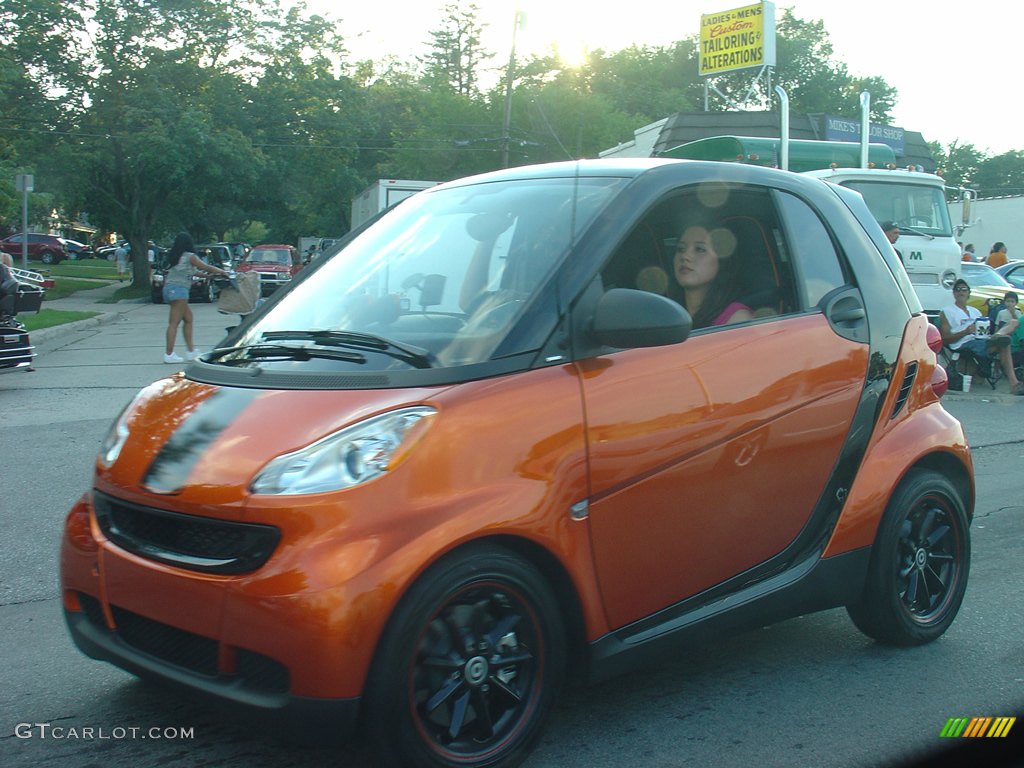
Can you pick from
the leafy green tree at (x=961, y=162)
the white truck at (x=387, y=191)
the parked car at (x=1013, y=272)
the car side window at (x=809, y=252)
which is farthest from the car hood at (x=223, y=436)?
the leafy green tree at (x=961, y=162)

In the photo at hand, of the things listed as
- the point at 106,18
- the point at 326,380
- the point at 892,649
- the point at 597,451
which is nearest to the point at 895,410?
the point at 892,649

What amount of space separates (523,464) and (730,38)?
47.9m

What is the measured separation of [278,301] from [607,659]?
1.78 m

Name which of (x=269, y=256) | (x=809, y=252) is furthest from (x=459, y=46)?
(x=809, y=252)

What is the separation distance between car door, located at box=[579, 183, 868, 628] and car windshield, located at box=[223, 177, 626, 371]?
1.11 ft

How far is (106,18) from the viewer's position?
126ft

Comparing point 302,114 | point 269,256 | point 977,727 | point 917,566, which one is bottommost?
point 977,727

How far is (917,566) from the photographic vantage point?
4242 mm

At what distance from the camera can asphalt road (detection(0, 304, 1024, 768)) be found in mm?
3244

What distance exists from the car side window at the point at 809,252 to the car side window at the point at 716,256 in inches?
1.8

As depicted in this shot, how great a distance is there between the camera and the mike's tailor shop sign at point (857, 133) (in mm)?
18922

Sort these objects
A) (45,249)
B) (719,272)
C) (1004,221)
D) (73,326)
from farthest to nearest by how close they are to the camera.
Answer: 1. (45,249)
2. (1004,221)
3. (73,326)
4. (719,272)

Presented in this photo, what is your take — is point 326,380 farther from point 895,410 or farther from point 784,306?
point 895,410

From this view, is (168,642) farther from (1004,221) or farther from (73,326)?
(1004,221)
